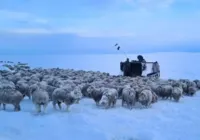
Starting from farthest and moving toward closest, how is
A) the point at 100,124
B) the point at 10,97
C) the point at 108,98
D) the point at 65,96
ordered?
the point at 108,98 → the point at 65,96 → the point at 10,97 → the point at 100,124

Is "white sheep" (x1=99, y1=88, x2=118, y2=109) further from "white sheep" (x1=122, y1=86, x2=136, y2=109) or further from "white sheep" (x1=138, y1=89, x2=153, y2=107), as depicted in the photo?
"white sheep" (x1=138, y1=89, x2=153, y2=107)

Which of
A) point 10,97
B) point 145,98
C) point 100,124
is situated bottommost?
point 100,124

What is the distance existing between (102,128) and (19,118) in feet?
9.31

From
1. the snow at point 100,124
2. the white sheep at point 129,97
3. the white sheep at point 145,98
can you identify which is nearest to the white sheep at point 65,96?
the snow at point 100,124

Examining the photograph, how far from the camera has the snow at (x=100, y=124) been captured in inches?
375

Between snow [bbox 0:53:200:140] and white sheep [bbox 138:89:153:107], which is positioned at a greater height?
white sheep [bbox 138:89:153:107]

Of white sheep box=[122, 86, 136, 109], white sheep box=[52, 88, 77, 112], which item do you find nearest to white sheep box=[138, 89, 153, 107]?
white sheep box=[122, 86, 136, 109]

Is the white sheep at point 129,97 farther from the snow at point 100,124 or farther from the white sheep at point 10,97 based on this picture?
the white sheep at point 10,97

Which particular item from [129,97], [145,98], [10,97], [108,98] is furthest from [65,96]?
[145,98]

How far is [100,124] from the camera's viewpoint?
1063 cm

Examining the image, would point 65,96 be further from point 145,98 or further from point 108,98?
point 145,98

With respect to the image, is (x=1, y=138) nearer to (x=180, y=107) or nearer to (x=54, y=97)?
(x=54, y=97)

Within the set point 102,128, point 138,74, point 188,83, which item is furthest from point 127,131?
point 138,74

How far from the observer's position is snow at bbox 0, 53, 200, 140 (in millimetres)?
9531
